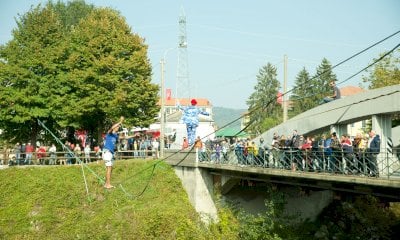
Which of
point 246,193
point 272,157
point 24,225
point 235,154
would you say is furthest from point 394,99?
point 24,225

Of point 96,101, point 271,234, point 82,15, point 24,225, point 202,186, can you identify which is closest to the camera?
point 271,234

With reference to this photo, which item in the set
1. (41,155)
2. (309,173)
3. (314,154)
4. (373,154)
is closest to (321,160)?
(314,154)

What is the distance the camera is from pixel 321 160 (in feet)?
61.0

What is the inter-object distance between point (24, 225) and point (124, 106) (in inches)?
582

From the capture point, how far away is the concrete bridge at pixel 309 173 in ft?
63.5

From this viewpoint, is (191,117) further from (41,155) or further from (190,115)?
(41,155)

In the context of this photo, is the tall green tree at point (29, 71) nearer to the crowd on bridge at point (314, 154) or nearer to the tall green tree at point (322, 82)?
the crowd on bridge at point (314, 154)

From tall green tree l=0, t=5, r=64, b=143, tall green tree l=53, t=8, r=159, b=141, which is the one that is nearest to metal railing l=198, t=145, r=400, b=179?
tall green tree l=53, t=8, r=159, b=141

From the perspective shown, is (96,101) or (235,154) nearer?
(235,154)

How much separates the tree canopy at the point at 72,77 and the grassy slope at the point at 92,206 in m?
7.31

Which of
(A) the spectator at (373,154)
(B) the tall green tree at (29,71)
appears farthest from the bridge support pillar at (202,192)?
(B) the tall green tree at (29,71)

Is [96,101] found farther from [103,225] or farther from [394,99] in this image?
[394,99]

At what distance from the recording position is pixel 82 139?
40.9 meters

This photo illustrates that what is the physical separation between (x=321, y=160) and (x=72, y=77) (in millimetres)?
23913
